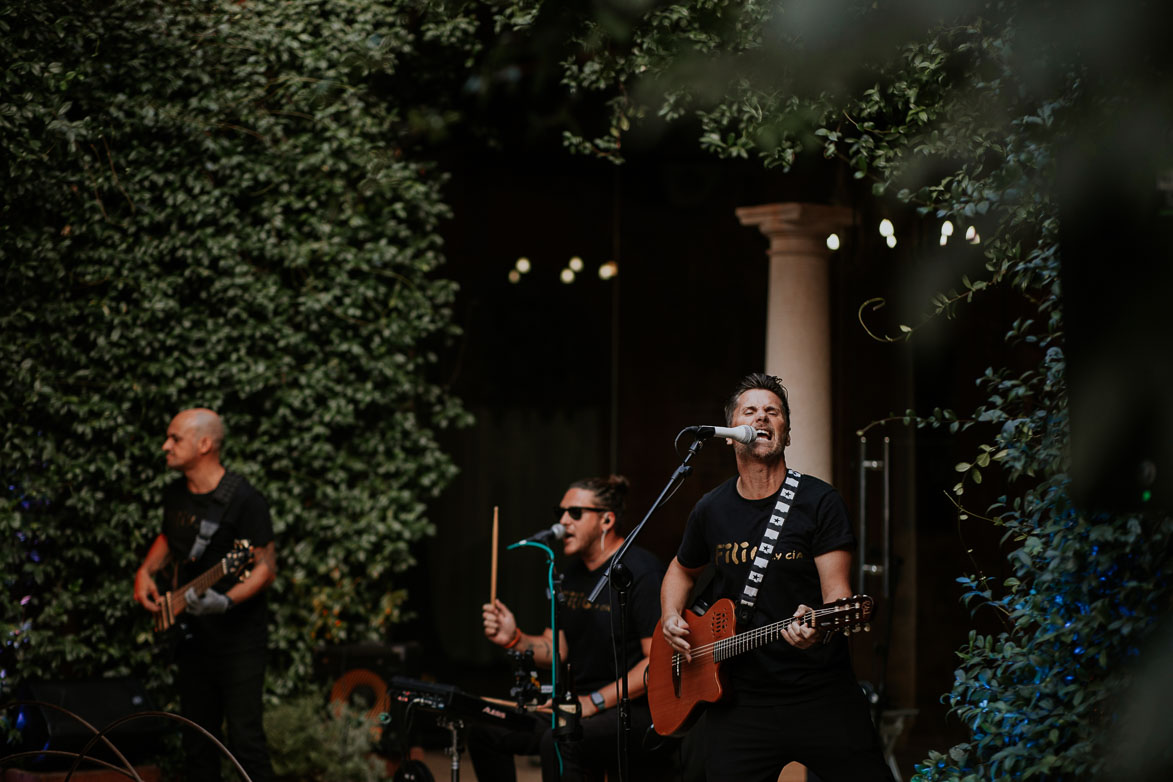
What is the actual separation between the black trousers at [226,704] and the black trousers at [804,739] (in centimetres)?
264

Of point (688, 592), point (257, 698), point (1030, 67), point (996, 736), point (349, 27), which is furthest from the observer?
point (349, 27)

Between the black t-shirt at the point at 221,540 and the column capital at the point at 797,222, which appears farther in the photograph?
the column capital at the point at 797,222

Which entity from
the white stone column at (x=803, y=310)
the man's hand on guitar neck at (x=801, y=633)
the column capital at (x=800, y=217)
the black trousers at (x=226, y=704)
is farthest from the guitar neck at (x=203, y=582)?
the column capital at (x=800, y=217)

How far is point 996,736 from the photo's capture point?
3.09 metres

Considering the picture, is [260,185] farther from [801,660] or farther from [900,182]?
[801,660]

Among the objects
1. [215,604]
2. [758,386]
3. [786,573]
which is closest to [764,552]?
[786,573]

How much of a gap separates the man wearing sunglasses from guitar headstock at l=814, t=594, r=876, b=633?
104cm

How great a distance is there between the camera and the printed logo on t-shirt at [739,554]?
3596mm

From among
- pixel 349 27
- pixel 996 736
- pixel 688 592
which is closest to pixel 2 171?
pixel 349 27

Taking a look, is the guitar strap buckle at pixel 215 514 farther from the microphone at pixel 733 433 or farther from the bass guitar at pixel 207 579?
the microphone at pixel 733 433

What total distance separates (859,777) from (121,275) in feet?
16.6

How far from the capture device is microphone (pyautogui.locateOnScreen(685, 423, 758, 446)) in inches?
140

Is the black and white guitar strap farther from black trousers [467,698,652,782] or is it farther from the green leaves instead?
the green leaves

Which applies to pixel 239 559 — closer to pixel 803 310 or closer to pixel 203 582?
pixel 203 582
